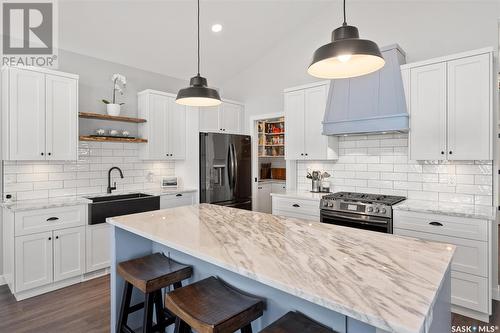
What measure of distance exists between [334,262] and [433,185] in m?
2.56

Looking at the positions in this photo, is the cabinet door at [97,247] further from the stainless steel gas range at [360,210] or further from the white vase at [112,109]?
the stainless steel gas range at [360,210]

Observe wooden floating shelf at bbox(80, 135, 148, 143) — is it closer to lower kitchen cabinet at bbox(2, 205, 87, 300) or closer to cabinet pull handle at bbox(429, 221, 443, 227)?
lower kitchen cabinet at bbox(2, 205, 87, 300)

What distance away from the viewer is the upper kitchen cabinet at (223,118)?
467cm

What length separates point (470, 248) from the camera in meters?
2.54

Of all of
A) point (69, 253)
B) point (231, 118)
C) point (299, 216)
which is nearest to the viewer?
point (69, 253)

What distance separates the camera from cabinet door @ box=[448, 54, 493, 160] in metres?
2.67

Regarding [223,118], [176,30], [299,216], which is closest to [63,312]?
[299,216]

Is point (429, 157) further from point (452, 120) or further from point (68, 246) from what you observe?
point (68, 246)

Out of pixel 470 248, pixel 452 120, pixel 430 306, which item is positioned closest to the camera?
pixel 430 306

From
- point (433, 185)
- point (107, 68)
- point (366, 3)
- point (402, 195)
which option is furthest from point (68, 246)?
point (366, 3)

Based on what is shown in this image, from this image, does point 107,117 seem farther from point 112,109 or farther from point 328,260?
point 328,260

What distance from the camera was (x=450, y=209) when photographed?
2719 mm

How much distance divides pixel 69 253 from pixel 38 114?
1554 mm

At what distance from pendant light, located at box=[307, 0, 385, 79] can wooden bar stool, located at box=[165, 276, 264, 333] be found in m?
1.29
